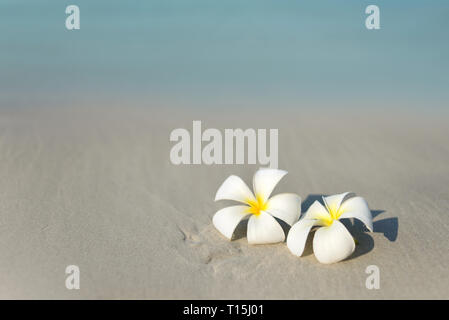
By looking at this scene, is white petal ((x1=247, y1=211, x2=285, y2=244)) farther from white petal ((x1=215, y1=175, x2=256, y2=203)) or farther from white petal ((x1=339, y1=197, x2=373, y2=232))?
white petal ((x1=339, y1=197, x2=373, y2=232))

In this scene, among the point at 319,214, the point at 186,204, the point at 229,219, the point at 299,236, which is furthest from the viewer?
the point at 186,204

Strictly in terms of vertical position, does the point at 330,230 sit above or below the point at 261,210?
below

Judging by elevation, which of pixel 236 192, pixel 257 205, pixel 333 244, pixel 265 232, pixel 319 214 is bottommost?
pixel 333 244

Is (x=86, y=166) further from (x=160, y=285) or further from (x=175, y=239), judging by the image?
(x=160, y=285)

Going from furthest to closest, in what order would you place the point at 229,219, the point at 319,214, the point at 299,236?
the point at 229,219, the point at 319,214, the point at 299,236

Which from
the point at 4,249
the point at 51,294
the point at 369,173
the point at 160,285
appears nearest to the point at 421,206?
the point at 369,173

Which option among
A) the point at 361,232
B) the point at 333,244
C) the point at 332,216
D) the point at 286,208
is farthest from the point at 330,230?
the point at 361,232

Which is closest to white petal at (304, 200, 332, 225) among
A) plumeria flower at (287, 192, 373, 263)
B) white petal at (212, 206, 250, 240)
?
plumeria flower at (287, 192, 373, 263)

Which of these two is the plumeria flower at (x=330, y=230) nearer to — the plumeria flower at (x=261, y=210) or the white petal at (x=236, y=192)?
the plumeria flower at (x=261, y=210)

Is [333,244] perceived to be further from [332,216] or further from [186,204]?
[186,204]
